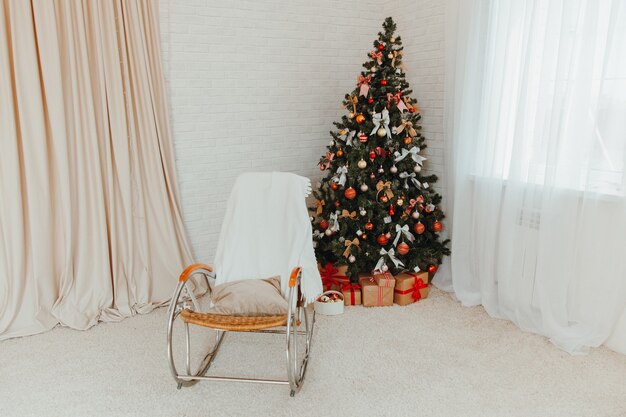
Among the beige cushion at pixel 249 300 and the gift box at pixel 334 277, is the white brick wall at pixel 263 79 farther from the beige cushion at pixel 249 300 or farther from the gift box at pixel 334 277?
the beige cushion at pixel 249 300

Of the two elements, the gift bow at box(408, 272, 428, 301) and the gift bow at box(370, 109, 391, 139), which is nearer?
the gift bow at box(370, 109, 391, 139)

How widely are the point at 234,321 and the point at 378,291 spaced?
1277 mm

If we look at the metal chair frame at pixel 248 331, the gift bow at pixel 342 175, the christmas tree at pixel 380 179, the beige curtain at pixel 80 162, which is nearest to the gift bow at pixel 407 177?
the christmas tree at pixel 380 179

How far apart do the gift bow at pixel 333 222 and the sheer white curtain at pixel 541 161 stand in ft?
2.66

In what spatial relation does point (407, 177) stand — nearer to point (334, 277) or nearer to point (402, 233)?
point (402, 233)

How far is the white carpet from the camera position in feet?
7.10

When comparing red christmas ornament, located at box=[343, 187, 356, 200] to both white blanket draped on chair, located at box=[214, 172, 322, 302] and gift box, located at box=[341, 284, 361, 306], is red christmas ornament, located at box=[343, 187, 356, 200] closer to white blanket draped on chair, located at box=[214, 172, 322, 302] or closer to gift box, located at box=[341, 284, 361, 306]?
white blanket draped on chair, located at box=[214, 172, 322, 302]

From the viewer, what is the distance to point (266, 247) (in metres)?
2.64

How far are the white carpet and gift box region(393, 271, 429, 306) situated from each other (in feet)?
0.68

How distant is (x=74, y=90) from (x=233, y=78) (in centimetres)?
102

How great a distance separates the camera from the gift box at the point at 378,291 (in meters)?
3.14

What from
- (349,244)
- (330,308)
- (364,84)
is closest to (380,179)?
(349,244)

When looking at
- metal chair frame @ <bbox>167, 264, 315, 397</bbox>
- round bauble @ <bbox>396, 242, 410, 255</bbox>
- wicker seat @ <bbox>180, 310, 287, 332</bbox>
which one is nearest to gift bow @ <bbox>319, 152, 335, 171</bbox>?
round bauble @ <bbox>396, 242, 410, 255</bbox>

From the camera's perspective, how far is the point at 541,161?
2.67 m
